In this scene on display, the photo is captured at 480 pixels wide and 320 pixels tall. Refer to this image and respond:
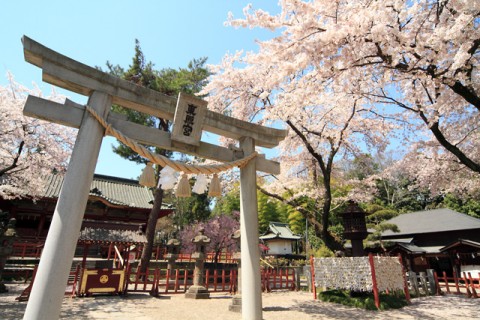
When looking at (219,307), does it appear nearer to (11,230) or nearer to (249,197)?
(249,197)

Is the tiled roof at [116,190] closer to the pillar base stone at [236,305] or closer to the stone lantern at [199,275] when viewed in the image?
the stone lantern at [199,275]

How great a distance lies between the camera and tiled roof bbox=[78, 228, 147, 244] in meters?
10.6

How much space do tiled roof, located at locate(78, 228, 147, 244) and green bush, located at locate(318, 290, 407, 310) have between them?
8088 mm

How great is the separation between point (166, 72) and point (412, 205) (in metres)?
38.6

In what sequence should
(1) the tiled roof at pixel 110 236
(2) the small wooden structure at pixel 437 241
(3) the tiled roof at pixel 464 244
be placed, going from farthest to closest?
(2) the small wooden structure at pixel 437 241, (3) the tiled roof at pixel 464 244, (1) the tiled roof at pixel 110 236

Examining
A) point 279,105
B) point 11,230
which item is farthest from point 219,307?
point 11,230

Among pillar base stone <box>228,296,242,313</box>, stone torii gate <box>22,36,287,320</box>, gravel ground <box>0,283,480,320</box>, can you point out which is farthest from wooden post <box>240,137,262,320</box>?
pillar base stone <box>228,296,242,313</box>

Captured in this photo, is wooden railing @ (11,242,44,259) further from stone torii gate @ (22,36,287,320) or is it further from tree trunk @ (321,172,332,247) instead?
tree trunk @ (321,172,332,247)

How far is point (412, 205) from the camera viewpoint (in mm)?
38875

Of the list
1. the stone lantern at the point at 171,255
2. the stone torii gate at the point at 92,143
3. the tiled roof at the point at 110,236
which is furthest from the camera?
the stone lantern at the point at 171,255

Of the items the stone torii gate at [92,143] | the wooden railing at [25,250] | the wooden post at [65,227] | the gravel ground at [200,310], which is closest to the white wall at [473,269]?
the gravel ground at [200,310]

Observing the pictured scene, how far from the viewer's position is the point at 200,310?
8.30 m

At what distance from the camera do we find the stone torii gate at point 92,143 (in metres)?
3.25

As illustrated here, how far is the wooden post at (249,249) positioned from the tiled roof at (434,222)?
837 inches
